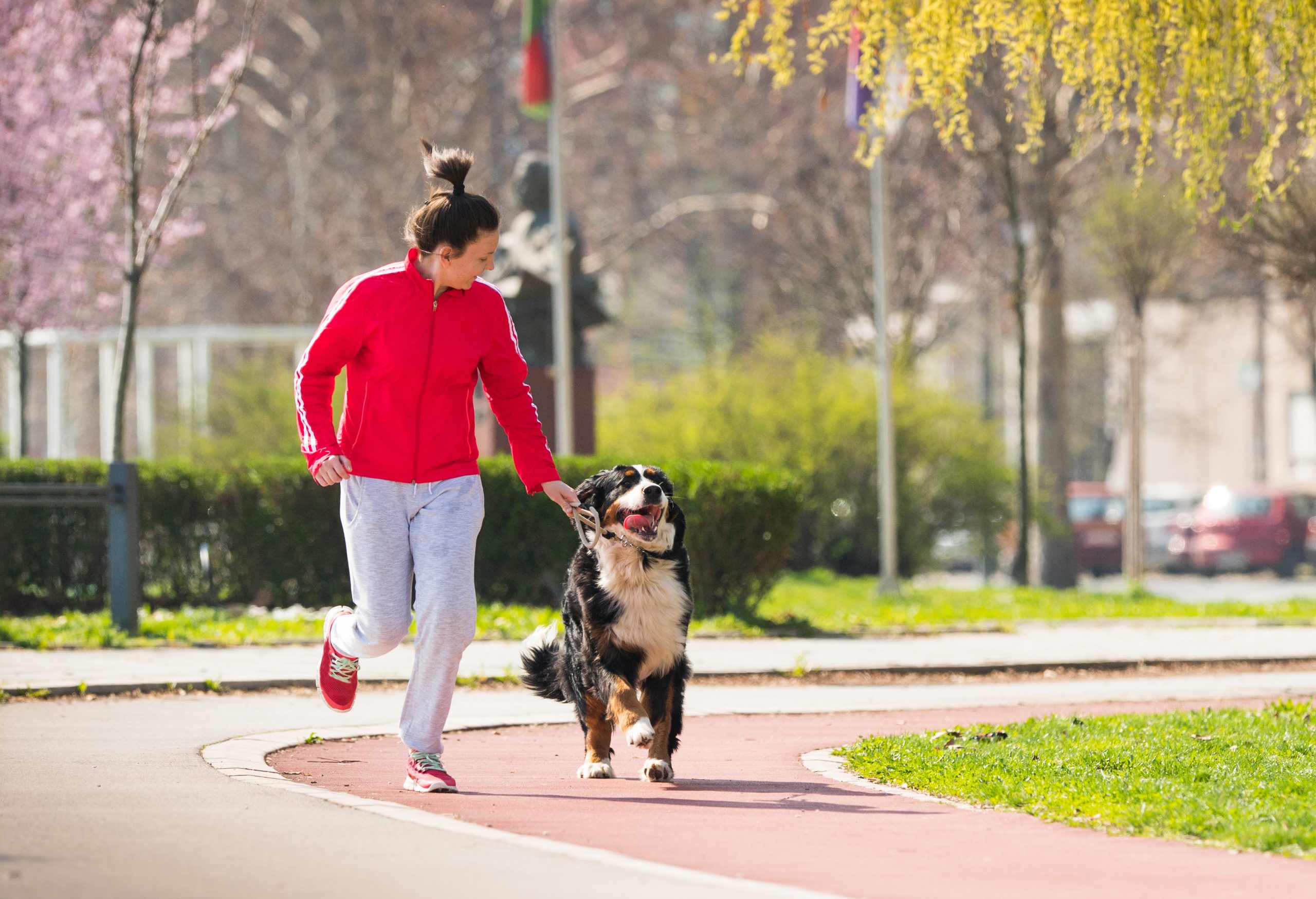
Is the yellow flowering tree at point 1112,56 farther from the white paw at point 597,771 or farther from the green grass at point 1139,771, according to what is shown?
the white paw at point 597,771

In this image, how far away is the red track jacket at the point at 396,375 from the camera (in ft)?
20.7

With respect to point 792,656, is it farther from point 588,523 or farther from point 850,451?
point 850,451

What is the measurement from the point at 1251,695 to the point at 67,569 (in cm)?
901

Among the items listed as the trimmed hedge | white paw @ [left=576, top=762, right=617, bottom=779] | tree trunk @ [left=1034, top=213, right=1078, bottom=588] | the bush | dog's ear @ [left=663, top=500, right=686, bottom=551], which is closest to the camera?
dog's ear @ [left=663, top=500, right=686, bottom=551]

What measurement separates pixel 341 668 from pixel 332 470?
901 mm

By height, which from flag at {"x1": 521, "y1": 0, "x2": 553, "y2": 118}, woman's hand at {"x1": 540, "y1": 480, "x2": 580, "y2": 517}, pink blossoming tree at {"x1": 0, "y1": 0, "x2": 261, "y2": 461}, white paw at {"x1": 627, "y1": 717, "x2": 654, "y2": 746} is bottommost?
white paw at {"x1": 627, "y1": 717, "x2": 654, "y2": 746}

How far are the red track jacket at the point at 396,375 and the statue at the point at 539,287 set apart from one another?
13466 mm

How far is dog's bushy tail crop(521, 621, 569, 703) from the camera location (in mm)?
7418

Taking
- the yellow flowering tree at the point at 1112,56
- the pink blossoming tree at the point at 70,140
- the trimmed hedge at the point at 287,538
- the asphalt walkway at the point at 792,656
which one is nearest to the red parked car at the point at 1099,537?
the pink blossoming tree at the point at 70,140

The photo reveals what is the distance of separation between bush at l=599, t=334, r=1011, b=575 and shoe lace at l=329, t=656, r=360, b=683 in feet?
50.1

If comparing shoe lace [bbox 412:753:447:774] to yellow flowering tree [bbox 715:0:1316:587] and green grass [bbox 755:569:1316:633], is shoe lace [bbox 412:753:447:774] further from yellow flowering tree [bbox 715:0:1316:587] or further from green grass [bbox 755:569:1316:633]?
green grass [bbox 755:569:1316:633]

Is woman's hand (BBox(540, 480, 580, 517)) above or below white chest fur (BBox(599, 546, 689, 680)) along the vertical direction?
above

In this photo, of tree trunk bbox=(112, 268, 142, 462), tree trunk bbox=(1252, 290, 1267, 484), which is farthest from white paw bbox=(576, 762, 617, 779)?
tree trunk bbox=(1252, 290, 1267, 484)

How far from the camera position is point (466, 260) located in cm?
638
